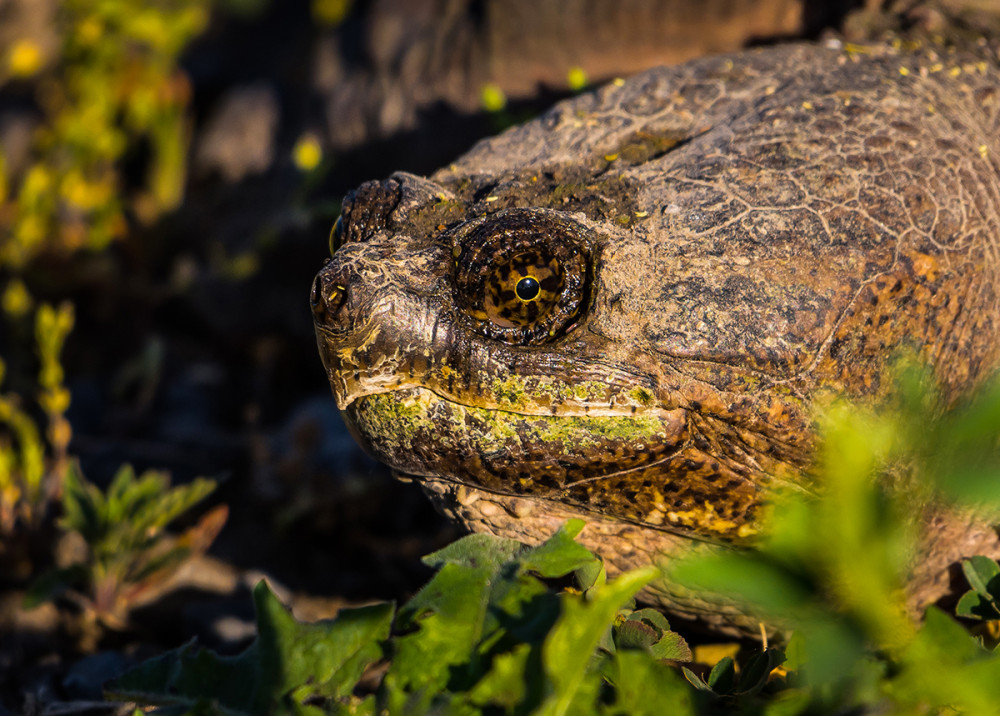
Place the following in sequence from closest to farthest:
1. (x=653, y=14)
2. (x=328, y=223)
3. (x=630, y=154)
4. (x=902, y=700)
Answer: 1. (x=902, y=700)
2. (x=630, y=154)
3. (x=653, y=14)
4. (x=328, y=223)

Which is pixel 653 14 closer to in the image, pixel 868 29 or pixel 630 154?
pixel 868 29

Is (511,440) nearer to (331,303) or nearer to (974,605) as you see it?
(331,303)

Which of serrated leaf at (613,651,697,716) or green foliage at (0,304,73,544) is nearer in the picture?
serrated leaf at (613,651,697,716)

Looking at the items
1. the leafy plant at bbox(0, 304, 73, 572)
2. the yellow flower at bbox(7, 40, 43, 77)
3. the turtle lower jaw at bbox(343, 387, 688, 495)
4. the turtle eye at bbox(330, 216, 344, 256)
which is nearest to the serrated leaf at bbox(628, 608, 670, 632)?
the turtle lower jaw at bbox(343, 387, 688, 495)

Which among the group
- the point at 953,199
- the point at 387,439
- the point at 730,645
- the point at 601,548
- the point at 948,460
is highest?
the point at 953,199

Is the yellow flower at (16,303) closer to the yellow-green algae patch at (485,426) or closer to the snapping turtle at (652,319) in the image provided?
the snapping turtle at (652,319)

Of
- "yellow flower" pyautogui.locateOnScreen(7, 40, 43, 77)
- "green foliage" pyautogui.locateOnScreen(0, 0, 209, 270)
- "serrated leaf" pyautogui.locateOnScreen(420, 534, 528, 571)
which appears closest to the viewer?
"serrated leaf" pyautogui.locateOnScreen(420, 534, 528, 571)

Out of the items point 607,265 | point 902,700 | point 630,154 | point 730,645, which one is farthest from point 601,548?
point 630,154

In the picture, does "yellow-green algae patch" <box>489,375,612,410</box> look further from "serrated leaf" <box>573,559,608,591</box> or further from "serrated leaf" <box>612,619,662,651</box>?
"serrated leaf" <box>612,619,662,651</box>
